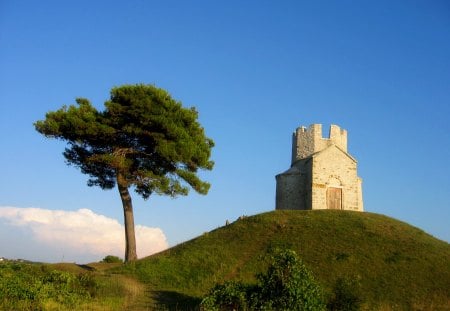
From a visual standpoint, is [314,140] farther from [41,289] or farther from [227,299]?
[41,289]

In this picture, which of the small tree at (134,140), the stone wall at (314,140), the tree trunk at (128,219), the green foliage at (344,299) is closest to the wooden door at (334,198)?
the stone wall at (314,140)

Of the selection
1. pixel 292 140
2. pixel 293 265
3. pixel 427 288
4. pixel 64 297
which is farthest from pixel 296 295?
pixel 292 140

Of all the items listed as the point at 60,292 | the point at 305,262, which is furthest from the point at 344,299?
the point at 60,292

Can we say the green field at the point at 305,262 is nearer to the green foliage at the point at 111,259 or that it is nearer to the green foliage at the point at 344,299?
the green foliage at the point at 344,299

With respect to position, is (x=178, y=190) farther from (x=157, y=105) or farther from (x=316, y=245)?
(x=316, y=245)

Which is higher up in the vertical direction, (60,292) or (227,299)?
(227,299)

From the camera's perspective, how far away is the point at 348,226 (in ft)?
92.6

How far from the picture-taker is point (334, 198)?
3625cm

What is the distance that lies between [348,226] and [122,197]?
1364 centimetres

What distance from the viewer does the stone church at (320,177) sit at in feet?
119

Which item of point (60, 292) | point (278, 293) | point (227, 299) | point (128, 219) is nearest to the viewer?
point (278, 293)

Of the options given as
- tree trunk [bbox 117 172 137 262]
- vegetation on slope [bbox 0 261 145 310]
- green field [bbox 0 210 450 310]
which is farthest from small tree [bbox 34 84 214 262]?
vegetation on slope [bbox 0 261 145 310]

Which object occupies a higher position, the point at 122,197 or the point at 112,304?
the point at 122,197

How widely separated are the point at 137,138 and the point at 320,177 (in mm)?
14701
